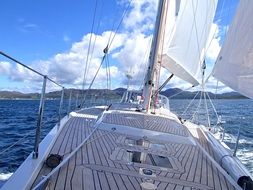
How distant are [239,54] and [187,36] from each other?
15.5ft

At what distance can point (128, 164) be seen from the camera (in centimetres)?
341

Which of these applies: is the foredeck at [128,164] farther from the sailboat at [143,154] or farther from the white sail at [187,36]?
the white sail at [187,36]

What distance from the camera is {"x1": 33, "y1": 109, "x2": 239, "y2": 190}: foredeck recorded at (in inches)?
114

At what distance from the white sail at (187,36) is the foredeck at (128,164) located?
2.87 m

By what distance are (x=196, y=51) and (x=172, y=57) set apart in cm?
116

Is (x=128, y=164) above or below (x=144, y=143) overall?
below

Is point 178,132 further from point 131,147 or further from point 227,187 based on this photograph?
point 227,187

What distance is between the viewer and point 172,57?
25.3 feet

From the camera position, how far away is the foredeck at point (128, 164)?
289 centimetres

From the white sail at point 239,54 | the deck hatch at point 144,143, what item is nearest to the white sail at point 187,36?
the white sail at point 239,54

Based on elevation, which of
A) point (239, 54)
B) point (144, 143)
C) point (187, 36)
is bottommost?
point (144, 143)

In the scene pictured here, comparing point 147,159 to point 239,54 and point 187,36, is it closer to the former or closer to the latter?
point 239,54

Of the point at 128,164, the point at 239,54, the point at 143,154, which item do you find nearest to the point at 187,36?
the point at 239,54

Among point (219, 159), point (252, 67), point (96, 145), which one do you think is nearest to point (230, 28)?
point (252, 67)
